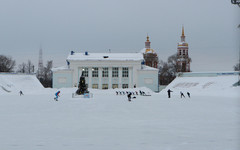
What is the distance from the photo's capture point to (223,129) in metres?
11.1

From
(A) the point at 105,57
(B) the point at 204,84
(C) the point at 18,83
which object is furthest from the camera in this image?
(A) the point at 105,57

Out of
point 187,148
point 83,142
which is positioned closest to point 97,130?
point 83,142

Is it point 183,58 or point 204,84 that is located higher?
point 183,58

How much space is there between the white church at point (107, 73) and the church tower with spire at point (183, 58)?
53.4 ft

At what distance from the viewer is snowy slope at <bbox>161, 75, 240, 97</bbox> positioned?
50856 millimetres

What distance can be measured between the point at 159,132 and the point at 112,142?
8.35ft

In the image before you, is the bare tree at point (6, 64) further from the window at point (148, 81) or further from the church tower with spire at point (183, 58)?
the church tower with spire at point (183, 58)

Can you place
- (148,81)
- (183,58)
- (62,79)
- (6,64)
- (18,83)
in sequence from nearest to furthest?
(18,83) < (62,79) < (148,81) < (183,58) < (6,64)

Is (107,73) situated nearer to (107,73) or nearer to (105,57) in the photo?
(107,73)

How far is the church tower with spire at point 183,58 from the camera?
83.6 m

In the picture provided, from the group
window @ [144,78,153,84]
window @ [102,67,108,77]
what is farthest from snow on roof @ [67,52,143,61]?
window @ [144,78,153,84]

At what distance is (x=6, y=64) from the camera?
3583 inches

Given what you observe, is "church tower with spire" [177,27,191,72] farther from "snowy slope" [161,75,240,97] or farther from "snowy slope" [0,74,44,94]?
"snowy slope" [0,74,44,94]

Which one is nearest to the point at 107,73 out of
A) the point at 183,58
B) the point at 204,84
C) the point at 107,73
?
the point at 107,73
